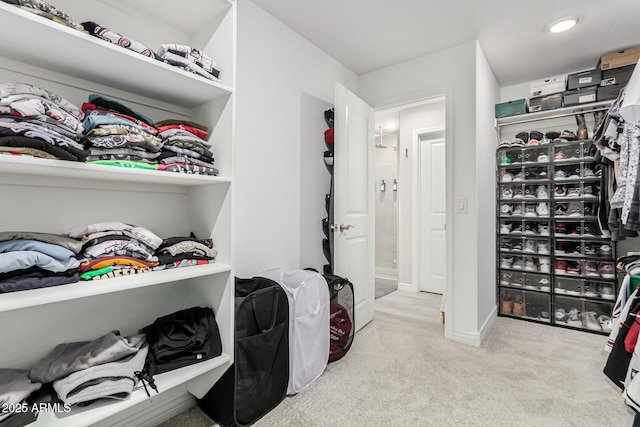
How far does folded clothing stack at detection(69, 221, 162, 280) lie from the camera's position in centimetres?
111

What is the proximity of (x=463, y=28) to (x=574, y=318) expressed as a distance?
275 centimetres

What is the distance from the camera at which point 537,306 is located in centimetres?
299

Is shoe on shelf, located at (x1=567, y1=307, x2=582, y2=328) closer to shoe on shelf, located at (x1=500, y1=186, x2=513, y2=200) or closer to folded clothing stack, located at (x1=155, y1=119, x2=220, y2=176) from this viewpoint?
shoe on shelf, located at (x1=500, y1=186, x2=513, y2=200)

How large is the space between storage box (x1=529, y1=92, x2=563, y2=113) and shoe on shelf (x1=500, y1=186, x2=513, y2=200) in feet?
2.61

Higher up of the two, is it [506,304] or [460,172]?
[460,172]

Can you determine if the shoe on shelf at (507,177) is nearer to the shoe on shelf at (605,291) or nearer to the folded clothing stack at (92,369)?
the shoe on shelf at (605,291)

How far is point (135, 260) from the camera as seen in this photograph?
1204 millimetres

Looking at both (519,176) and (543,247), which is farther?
(519,176)

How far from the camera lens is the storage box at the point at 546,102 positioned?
2.91m

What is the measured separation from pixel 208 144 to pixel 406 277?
351 cm

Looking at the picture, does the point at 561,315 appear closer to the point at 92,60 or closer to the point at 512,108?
the point at 512,108

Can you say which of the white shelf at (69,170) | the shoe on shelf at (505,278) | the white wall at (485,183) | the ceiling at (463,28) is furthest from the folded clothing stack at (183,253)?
the shoe on shelf at (505,278)

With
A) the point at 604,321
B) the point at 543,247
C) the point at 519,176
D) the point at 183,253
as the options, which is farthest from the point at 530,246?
the point at 183,253

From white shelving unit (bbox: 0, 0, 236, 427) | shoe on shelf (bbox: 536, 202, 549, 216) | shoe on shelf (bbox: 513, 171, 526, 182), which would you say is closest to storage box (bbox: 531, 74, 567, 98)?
shoe on shelf (bbox: 513, 171, 526, 182)
